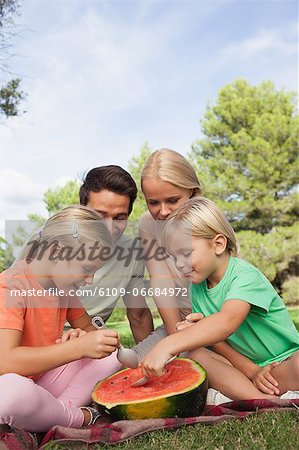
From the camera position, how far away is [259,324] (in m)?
3.02

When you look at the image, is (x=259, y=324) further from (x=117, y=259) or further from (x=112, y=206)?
(x=117, y=259)

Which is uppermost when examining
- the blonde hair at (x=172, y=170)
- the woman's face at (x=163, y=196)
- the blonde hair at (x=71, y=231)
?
the blonde hair at (x=172, y=170)

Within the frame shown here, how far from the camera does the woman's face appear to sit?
355 cm

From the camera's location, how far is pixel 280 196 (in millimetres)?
17406

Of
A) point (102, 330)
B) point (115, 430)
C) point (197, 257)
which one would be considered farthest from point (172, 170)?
point (115, 430)

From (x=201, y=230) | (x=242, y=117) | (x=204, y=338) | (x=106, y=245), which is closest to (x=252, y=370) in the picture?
(x=204, y=338)

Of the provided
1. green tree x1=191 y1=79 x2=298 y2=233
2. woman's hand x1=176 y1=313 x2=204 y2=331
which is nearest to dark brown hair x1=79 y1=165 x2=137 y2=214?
woman's hand x1=176 y1=313 x2=204 y2=331

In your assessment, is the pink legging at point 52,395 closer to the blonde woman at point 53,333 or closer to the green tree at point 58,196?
the blonde woman at point 53,333

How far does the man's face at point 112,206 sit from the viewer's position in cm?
361

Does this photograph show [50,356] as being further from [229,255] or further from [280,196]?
[280,196]

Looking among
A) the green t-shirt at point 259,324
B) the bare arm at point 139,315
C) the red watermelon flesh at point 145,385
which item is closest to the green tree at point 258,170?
the bare arm at point 139,315

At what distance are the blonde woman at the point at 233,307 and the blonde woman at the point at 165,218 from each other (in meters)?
0.39

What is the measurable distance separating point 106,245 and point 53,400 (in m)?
0.90

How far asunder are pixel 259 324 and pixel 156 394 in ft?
2.52
